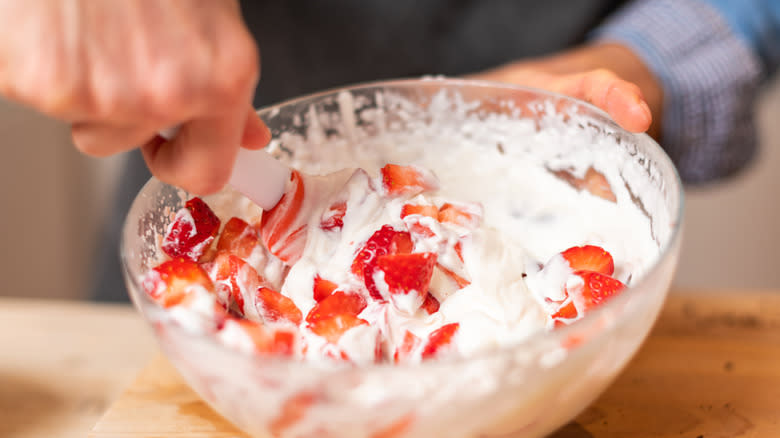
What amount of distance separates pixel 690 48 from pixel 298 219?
3.35 ft

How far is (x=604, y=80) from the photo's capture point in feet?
2.93

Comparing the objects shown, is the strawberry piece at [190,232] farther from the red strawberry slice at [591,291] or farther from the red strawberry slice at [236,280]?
the red strawberry slice at [591,291]

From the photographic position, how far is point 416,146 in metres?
1.08

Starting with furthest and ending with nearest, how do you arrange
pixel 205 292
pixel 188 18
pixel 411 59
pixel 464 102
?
pixel 411 59 → pixel 464 102 → pixel 205 292 → pixel 188 18

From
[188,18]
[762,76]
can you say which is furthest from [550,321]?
[762,76]

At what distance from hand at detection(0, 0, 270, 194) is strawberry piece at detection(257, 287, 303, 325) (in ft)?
0.91

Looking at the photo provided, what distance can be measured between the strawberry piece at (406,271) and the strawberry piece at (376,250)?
23 mm

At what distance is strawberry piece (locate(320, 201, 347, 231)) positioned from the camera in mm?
926

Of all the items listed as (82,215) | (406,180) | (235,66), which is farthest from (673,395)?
(82,215)

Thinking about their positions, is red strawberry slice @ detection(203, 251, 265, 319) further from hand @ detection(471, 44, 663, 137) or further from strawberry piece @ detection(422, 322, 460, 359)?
hand @ detection(471, 44, 663, 137)

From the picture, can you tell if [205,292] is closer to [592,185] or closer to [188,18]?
[188,18]

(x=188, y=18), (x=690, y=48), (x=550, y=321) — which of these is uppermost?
(x=188, y=18)

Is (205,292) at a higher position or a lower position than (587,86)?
lower

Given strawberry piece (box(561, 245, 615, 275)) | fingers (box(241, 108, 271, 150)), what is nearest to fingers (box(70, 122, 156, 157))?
fingers (box(241, 108, 271, 150))
